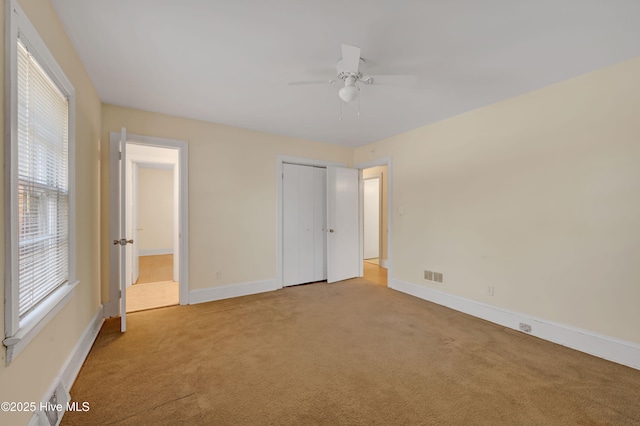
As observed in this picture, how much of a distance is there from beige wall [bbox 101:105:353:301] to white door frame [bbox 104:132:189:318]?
0.19ft

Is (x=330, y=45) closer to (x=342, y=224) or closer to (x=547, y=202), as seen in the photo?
(x=547, y=202)

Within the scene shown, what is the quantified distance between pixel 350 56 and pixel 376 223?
5.72m

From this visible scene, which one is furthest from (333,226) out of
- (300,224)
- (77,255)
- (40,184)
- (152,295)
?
(40,184)

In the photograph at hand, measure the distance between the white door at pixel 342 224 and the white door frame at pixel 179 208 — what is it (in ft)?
7.39

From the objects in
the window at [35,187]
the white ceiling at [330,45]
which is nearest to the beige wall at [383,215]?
the white ceiling at [330,45]

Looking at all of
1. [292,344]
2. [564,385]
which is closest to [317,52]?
[292,344]

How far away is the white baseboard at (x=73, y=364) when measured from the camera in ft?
4.59

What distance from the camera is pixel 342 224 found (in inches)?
188

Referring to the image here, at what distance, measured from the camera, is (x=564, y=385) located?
1919 mm

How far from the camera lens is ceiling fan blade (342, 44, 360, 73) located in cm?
170

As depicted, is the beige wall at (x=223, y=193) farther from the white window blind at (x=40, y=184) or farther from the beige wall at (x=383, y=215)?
the beige wall at (x=383, y=215)

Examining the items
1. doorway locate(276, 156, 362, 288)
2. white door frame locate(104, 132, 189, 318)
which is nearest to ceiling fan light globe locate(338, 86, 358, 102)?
doorway locate(276, 156, 362, 288)

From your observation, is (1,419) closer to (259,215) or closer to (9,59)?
(9,59)

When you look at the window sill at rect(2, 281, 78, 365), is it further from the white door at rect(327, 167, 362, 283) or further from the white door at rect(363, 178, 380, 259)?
the white door at rect(363, 178, 380, 259)
